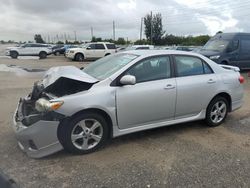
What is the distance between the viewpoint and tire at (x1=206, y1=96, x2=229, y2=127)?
15.9ft

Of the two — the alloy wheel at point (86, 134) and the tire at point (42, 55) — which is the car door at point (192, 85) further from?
the tire at point (42, 55)

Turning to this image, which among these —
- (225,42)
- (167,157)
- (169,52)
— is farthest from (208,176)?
(225,42)

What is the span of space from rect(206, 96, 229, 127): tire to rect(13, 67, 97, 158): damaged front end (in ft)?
7.54

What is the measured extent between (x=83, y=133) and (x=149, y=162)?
39.1 inches

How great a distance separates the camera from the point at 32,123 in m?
3.49

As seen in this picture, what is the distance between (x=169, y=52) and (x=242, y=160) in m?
2.06

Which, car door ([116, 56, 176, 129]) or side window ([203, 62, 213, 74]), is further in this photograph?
side window ([203, 62, 213, 74])

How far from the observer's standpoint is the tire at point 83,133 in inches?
139

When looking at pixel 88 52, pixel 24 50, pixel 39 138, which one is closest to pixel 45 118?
pixel 39 138

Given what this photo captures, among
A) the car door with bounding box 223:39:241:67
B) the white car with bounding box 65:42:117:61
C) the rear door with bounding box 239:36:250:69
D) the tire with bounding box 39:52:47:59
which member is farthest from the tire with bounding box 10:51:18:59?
the rear door with bounding box 239:36:250:69

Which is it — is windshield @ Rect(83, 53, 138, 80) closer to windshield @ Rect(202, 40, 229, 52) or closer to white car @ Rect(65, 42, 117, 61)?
windshield @ Rect(202, 40, 229, 52)

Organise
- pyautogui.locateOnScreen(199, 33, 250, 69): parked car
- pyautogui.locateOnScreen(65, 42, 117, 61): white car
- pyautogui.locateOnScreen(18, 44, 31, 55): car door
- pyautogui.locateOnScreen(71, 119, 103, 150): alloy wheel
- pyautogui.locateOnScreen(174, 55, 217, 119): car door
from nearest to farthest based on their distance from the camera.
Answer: pyautogui.locateOnScreen(71, 119, 103, 150): alloy wheel < pyautogui.locateOnScreen(174, 55, 217, 119): car door < pyautogui.locateOnScreen(199, 33, 250, 69): parked car < pyautogui.locateOnScreen(65, 42, 117, 61): white car < pyautogui.locateOnScreen(18, 44, 31, 55): car door

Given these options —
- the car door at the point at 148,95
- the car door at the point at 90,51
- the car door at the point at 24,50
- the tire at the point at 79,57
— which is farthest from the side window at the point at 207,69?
the car door at the point at 24,50

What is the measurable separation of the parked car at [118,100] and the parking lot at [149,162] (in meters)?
0.23
